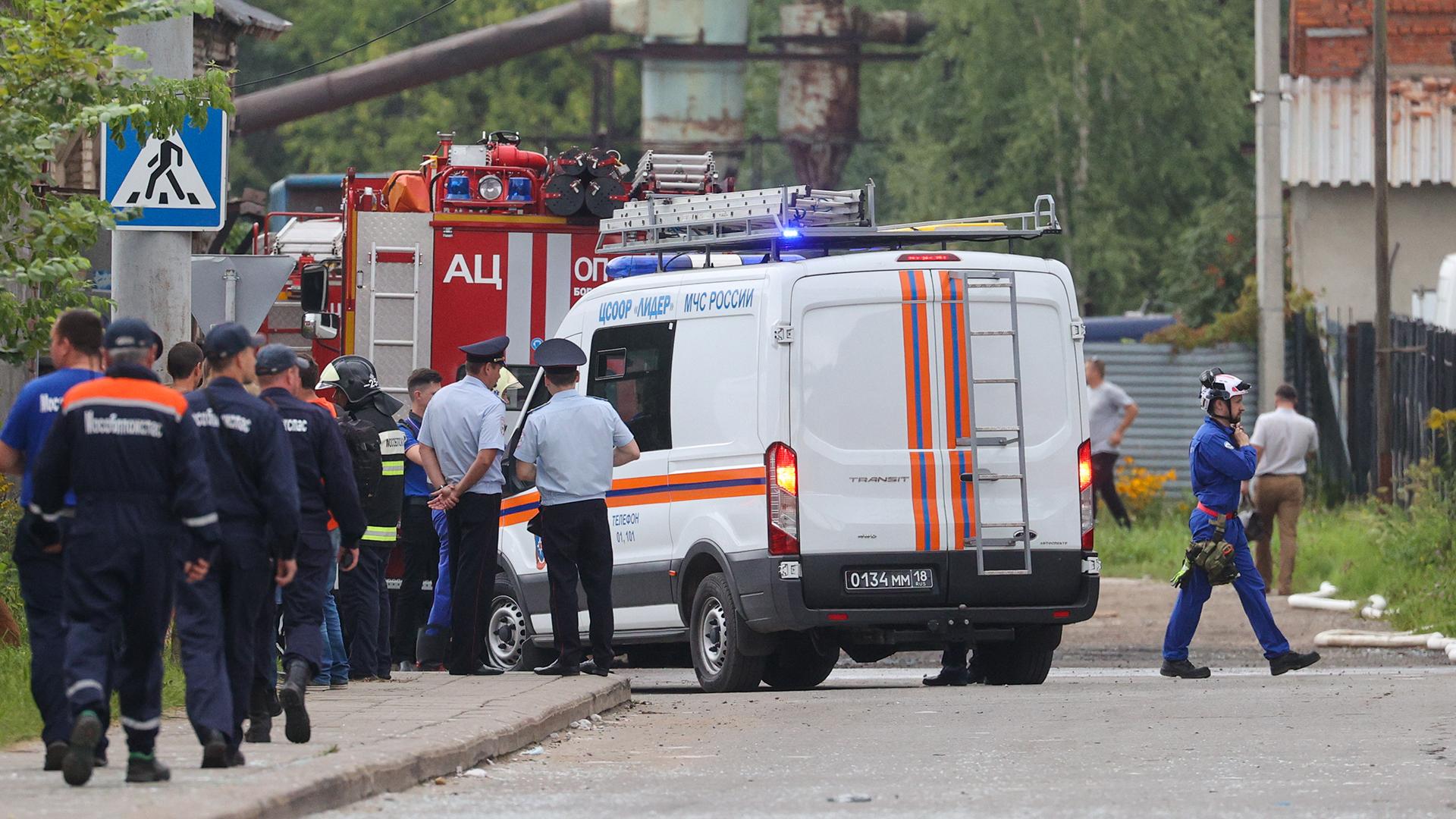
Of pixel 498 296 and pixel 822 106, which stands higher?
pixel 822 106

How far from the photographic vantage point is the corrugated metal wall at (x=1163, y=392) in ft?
92.3

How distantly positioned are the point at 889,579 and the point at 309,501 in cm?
366

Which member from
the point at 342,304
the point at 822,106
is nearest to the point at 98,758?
the point at 342,304

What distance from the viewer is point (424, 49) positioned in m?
43.1

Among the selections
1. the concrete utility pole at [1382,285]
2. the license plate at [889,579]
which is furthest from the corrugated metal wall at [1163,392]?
the license plate at [889,579]

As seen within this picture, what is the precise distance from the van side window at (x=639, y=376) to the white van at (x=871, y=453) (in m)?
0.03

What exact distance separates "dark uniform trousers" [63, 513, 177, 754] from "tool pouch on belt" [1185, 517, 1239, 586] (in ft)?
25.0

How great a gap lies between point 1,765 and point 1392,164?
23.5m

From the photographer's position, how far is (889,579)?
12.8 meters

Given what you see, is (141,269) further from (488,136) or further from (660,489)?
(488,136)

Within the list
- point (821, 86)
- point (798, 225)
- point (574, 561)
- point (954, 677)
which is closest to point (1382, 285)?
point (954, 677)

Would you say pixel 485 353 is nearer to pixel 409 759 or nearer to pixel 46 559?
pixel 409 759

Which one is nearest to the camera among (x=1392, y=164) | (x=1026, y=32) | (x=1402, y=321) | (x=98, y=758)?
(x=98, y=758)

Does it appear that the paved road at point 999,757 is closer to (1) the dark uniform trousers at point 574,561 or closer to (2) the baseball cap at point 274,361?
(1) the dark uniform trousers at point 574,561
